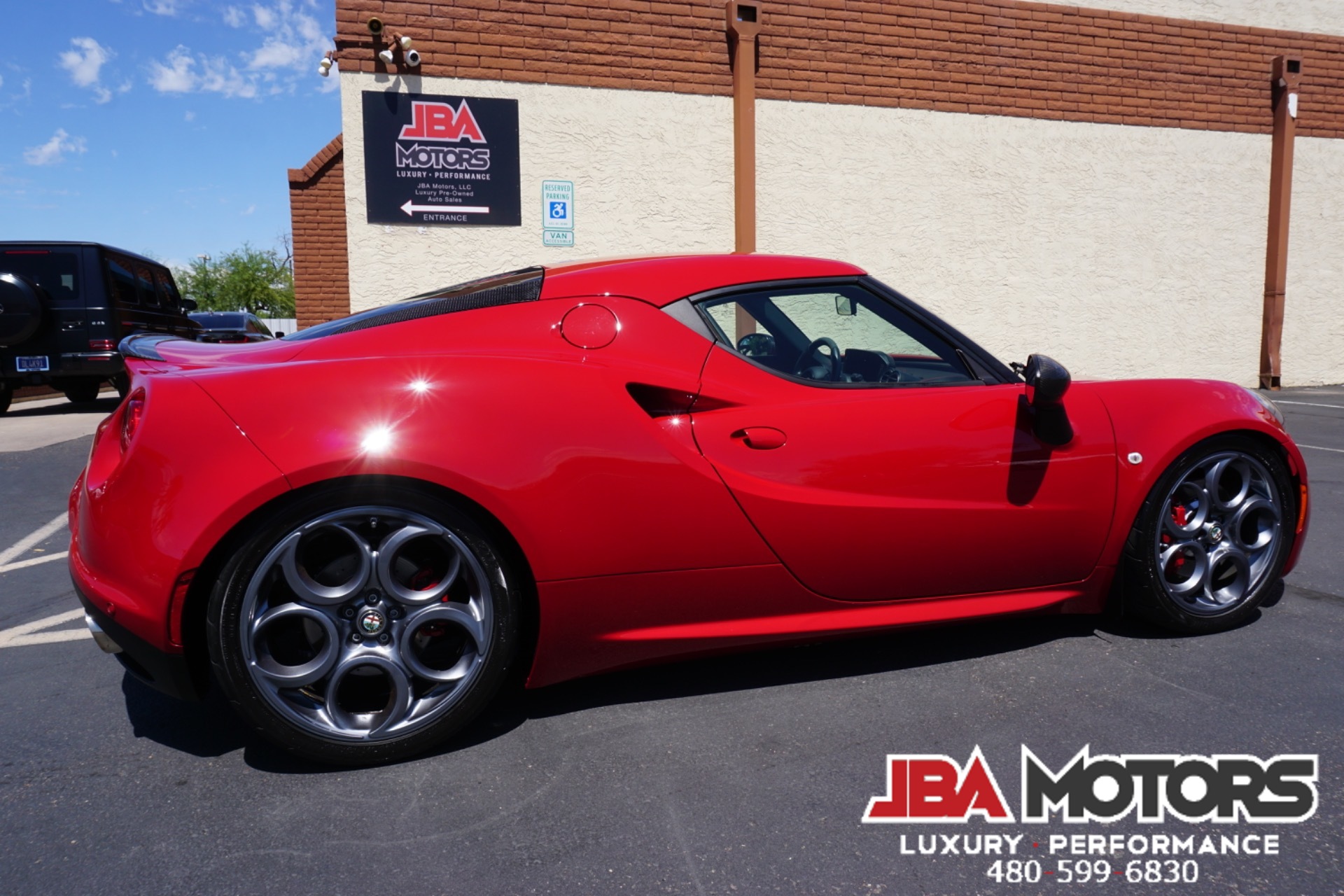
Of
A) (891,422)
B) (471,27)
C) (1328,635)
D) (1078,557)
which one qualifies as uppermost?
(471,27)

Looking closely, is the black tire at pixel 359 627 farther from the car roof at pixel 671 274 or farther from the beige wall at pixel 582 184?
the beige wall at pixel 582 184

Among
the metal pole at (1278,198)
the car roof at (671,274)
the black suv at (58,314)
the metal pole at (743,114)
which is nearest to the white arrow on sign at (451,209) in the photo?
the metal pole at (743,114)

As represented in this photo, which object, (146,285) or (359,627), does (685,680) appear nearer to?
(359,627)

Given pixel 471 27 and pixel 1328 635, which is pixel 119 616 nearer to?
pixel 1328 635

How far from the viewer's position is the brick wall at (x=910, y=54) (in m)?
10.5

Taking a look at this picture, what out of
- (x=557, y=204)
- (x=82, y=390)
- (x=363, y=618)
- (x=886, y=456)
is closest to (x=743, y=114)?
(x=557, y=204)

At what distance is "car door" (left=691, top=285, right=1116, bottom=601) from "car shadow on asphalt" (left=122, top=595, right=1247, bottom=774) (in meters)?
0.25

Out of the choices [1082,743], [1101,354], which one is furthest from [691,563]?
[1101,354]

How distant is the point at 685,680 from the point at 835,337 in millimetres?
1184

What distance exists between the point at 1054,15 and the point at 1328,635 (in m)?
11.6

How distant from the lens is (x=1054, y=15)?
12469 millimetres

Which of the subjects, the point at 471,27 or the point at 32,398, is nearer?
the point at 471,27

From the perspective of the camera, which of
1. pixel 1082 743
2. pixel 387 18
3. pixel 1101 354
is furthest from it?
pixel 1101 354

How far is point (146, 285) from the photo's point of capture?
12812 millimetres
